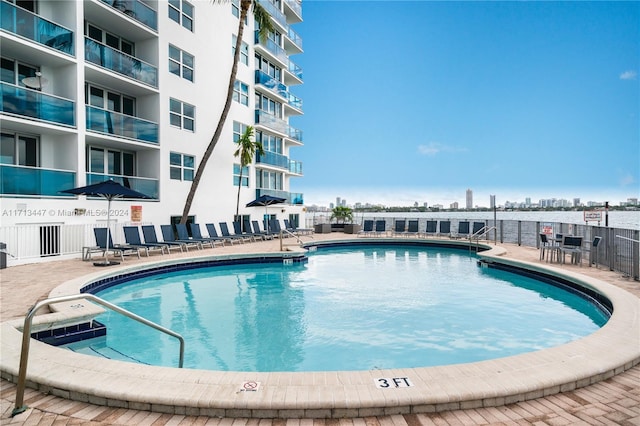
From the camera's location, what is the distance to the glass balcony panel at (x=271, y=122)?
78.6 feet

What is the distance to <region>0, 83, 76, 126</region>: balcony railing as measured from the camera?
10.8m

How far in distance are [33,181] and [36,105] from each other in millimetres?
2469

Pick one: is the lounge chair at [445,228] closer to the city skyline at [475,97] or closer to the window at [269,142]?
the city skyline at [475,97]

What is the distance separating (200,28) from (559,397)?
21.2 meters

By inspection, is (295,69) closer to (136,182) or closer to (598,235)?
(136,182)

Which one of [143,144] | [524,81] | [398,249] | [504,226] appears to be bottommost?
[398,249]

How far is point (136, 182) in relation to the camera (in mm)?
15242

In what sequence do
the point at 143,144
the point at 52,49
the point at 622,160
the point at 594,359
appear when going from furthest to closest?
the point at 622,160 < the point at 143,144 < the point at 52,49 < the point at 594,359

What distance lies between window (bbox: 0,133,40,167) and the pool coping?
11.0 meters

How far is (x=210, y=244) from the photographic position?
16672 mm

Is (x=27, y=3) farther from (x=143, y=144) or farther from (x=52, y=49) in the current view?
(x=143, y=144)

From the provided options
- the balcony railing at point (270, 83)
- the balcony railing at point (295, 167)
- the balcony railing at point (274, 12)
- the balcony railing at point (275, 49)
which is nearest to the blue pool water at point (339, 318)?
the balcony railing at point (270, 83)

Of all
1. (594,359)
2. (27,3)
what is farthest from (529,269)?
(27,3)

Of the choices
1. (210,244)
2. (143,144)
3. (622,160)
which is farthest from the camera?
(622,160)
